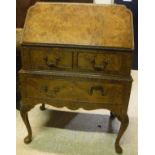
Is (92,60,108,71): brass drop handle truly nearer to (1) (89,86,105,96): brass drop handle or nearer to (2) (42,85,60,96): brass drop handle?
(1) (89,86,105,96): brass drop handle

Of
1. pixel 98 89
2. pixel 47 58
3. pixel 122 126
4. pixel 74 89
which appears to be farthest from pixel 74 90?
pixel 122 126

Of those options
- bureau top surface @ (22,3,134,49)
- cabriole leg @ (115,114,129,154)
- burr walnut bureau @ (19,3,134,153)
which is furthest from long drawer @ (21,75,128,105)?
bureau top surface @ (22,3,134,49)

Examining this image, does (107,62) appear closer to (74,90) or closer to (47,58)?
(74,90)

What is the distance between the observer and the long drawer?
5.96ft

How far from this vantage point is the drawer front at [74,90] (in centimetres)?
182

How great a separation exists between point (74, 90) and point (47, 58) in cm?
29

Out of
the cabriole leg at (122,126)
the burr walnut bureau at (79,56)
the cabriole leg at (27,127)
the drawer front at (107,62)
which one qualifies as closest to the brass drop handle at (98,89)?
the burr walnut bureau at (79,56)

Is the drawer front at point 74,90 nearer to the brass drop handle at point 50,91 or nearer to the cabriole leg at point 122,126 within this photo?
the brass drop handle at point 50,91

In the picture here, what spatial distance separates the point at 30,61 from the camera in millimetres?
1861

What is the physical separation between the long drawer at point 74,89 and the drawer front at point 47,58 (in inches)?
3.1

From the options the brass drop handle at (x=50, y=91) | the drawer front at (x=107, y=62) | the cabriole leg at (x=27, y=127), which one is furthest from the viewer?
the cabriole leg at (x=27, y=127)
